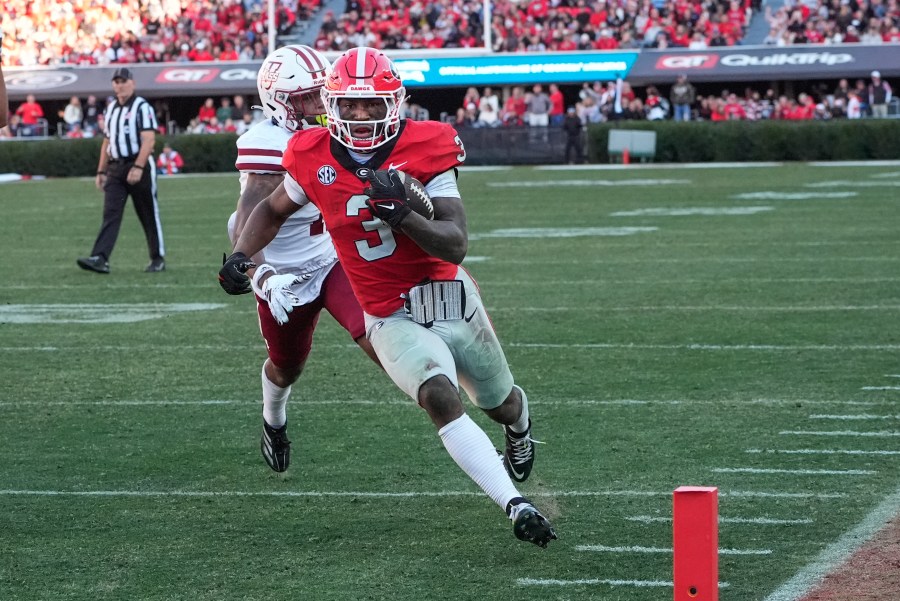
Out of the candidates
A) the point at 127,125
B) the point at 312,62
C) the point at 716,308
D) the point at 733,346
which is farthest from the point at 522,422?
the point at 127,125

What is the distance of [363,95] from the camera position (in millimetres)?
4230

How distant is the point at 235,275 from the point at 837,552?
6.25ft

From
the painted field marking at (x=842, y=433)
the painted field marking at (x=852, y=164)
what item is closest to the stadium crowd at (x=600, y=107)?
the painted field marking at (x=852, y=164)

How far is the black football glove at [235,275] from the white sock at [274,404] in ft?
2.79

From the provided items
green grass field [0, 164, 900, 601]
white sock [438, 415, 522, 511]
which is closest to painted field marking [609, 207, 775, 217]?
green grass field [0, 164, 900, 601]

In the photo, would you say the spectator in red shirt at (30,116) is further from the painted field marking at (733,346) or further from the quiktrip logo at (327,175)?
the quiktrip logo at (327,175)

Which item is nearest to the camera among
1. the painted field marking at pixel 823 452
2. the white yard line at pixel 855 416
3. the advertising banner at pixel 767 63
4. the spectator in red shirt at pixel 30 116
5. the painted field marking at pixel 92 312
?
the painted field marking at pixel 823 452

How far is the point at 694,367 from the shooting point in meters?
7.10

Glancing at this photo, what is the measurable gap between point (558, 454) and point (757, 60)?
24.3m

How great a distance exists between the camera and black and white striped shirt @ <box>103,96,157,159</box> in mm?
11312

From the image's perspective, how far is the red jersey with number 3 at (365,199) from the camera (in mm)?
4297

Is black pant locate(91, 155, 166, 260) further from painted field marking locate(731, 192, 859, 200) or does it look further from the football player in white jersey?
painted field marking locate(731, 192, 859, 200)

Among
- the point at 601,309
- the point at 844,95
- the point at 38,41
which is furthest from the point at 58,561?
the point at 38,41

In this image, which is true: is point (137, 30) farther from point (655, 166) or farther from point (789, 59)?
point (789, 59)
